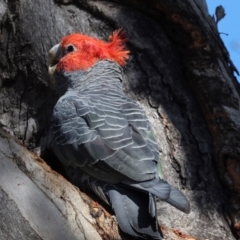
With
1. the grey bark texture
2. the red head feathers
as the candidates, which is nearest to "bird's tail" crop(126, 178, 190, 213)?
the grey bark texture

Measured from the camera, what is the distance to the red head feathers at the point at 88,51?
4.90 m

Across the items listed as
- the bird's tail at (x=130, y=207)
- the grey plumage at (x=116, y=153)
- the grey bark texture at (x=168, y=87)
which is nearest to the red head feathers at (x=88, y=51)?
the grey bark texture at (x=168, y=87)

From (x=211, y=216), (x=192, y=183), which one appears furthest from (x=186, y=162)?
(x=211, y=216)

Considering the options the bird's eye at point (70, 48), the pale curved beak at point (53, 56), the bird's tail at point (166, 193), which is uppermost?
the bird's eye at point (70, 48)

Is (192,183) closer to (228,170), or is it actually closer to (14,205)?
(228,170)

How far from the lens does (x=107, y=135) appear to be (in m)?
4.15

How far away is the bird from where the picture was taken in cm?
366

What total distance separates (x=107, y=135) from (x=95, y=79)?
112 centimetres

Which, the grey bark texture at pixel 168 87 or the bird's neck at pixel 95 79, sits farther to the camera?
the bird's neck at pixel 95 79

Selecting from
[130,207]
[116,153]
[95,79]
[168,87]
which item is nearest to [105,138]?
[116,153]

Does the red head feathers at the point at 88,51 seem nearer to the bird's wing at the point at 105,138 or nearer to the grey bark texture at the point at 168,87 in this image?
the grey bark texture at the point at 168,87

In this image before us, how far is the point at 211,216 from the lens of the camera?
428 cm

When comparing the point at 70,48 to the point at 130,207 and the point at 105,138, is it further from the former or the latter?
the point at 130,207

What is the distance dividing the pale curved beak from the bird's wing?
17.1 inches
